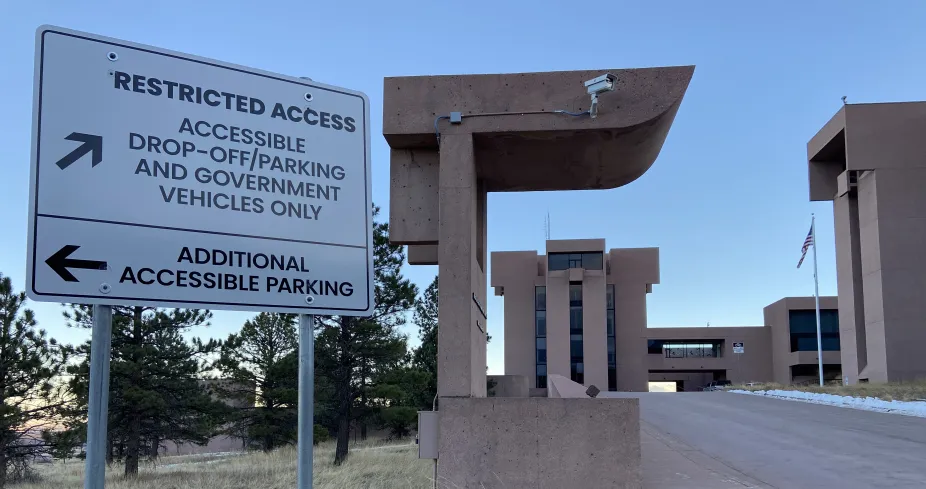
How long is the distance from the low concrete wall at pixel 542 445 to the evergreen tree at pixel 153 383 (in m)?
15.7

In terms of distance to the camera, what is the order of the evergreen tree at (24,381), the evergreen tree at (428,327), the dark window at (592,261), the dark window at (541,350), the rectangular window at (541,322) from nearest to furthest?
the evergreen tree at (24,381) → the evergreen tree at (428,327) → the dark window at (592,261) → the dark window at (541,350) → the rectangular window at (541,322)

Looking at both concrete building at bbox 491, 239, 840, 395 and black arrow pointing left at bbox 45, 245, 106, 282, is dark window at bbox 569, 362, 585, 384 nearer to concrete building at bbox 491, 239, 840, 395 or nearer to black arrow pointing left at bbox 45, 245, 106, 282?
concrete building at bbox 491, 239, 840, 395

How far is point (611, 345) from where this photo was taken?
73.2 m

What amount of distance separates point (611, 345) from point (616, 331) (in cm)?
139

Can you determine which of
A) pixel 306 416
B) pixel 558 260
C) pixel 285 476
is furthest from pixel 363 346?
pixel 558 260

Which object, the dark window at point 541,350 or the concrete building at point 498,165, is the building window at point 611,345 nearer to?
the dark window at point 541,350

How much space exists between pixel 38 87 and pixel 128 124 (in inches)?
10.9

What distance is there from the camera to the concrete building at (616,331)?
70.5 metres

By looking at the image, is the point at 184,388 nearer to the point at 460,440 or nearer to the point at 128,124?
the point at 460,440

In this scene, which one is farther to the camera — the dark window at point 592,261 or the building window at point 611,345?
the building window at point 611,345

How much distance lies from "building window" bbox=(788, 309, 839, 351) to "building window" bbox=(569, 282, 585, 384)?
64.3 ft

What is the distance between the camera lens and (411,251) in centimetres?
1435

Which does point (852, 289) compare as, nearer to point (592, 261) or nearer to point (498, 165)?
point (592, 261)

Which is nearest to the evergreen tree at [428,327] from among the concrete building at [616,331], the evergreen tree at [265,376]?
the evergreen tree at [265,376]
